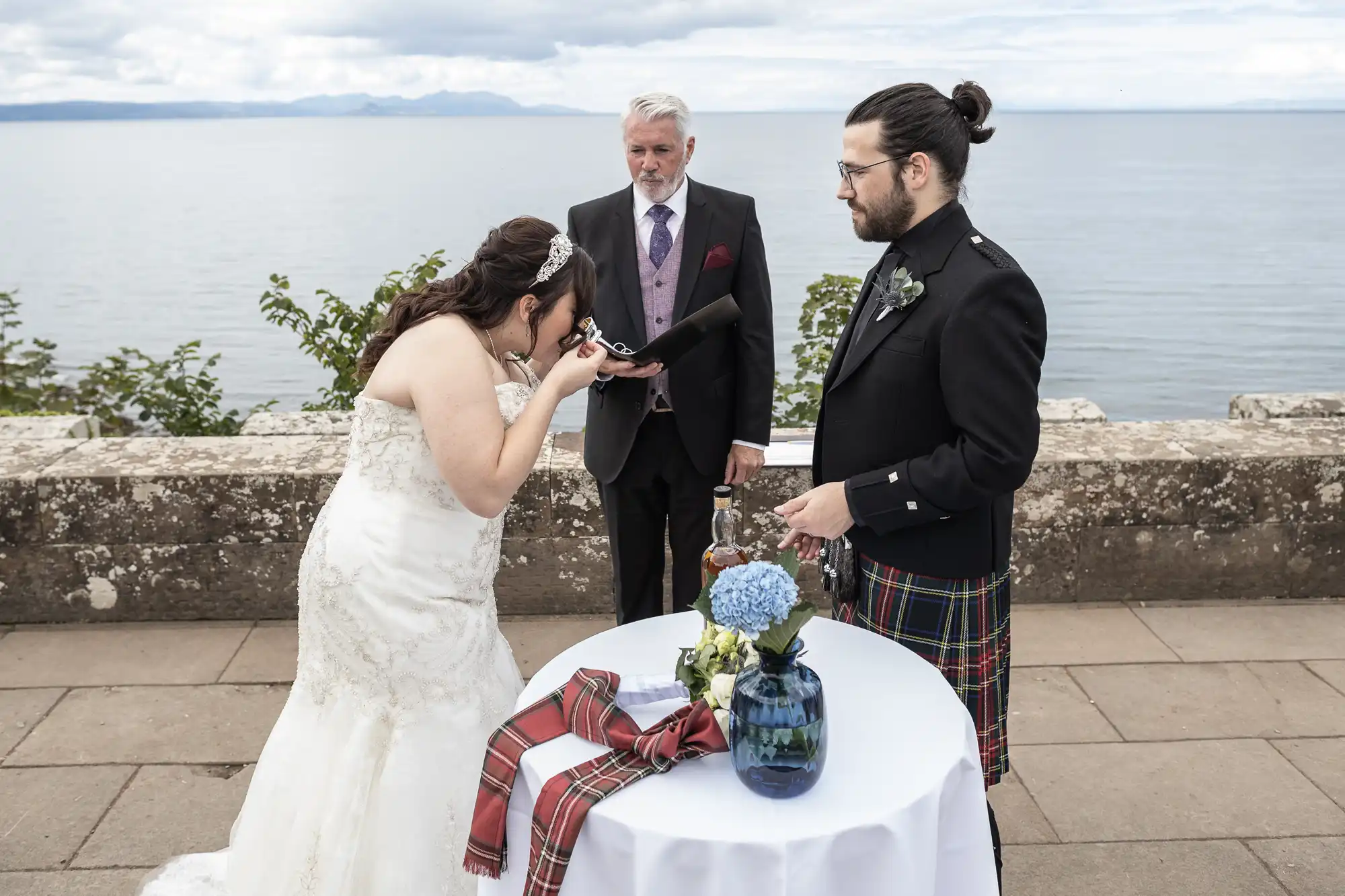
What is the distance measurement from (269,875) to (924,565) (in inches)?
63.4

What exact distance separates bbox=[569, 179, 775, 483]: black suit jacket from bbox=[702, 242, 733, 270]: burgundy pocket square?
0.05 ft

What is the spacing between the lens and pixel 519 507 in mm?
4012

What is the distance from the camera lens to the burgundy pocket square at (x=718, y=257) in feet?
10.6

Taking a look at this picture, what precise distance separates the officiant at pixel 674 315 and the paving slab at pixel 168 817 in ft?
4.39

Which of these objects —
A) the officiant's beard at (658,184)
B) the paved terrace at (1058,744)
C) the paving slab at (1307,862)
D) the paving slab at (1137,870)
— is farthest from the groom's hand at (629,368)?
the paving slab at (1307,862)

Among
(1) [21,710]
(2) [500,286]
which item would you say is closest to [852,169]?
(2) [500,286]

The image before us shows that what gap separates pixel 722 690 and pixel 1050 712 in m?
1.92

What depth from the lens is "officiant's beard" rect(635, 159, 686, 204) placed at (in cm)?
322

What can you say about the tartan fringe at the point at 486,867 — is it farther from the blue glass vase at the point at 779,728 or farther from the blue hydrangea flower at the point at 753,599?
the blue hydrangea flower at the point at 753,599

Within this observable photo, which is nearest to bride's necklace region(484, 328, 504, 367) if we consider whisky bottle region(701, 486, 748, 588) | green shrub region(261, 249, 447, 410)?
whisky bottle region(701, 486, 748, 588)

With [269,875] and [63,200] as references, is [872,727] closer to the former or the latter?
[269,875]

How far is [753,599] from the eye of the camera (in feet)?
5.58

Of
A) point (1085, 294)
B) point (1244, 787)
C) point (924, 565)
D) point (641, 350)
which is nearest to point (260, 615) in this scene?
point (641, 350)

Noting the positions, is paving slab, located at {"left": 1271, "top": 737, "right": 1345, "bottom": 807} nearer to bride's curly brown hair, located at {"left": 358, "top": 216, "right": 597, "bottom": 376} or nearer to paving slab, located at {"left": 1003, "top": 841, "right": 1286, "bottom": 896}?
paving slab, located at {"left": 1003, "top": 841, "right": 1286, "bottom": 896}
